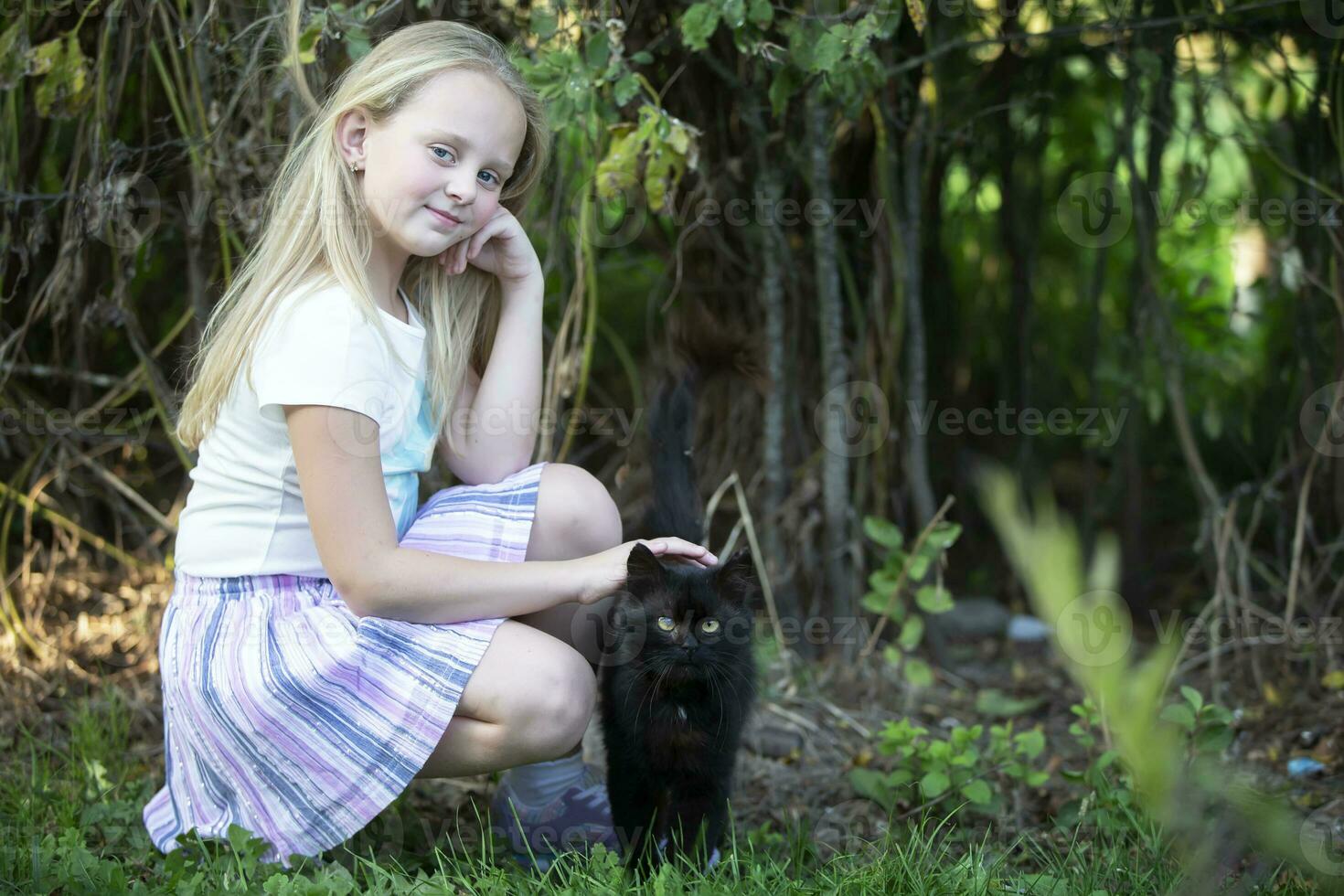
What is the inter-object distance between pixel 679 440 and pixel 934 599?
32.3 inches

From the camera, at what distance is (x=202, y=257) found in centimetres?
261

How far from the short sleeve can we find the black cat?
19.0 inches

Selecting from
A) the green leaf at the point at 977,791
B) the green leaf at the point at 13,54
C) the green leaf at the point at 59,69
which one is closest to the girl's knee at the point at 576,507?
the green leaf at the point at 977,791

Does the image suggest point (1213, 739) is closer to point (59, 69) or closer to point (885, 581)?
point (885, 581)

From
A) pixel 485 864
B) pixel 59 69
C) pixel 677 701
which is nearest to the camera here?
pixel 485 864

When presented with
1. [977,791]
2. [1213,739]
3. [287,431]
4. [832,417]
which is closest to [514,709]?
[287,431]

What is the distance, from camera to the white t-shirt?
1572 millimetres

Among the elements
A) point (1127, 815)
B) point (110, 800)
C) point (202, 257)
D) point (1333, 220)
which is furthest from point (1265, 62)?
point (110, 800)

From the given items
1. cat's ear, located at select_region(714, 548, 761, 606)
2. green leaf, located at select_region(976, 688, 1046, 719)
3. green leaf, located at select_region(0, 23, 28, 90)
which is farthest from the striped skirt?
green leaf, located at select_region(976, 688, 1046, 719)

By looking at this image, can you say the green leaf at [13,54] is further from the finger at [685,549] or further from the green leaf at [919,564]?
the green leaf at [919,564]

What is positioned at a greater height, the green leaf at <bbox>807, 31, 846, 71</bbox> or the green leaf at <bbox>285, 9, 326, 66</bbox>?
the green leaf at <bbox>807, 31, 846, 71</bbox>

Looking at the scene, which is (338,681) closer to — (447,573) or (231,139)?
(447,573)

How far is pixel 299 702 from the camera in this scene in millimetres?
1601

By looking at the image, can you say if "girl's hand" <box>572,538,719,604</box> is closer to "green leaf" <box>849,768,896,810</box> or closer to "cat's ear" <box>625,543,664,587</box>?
"cat's ear" <box>625,543,664,587</box>
